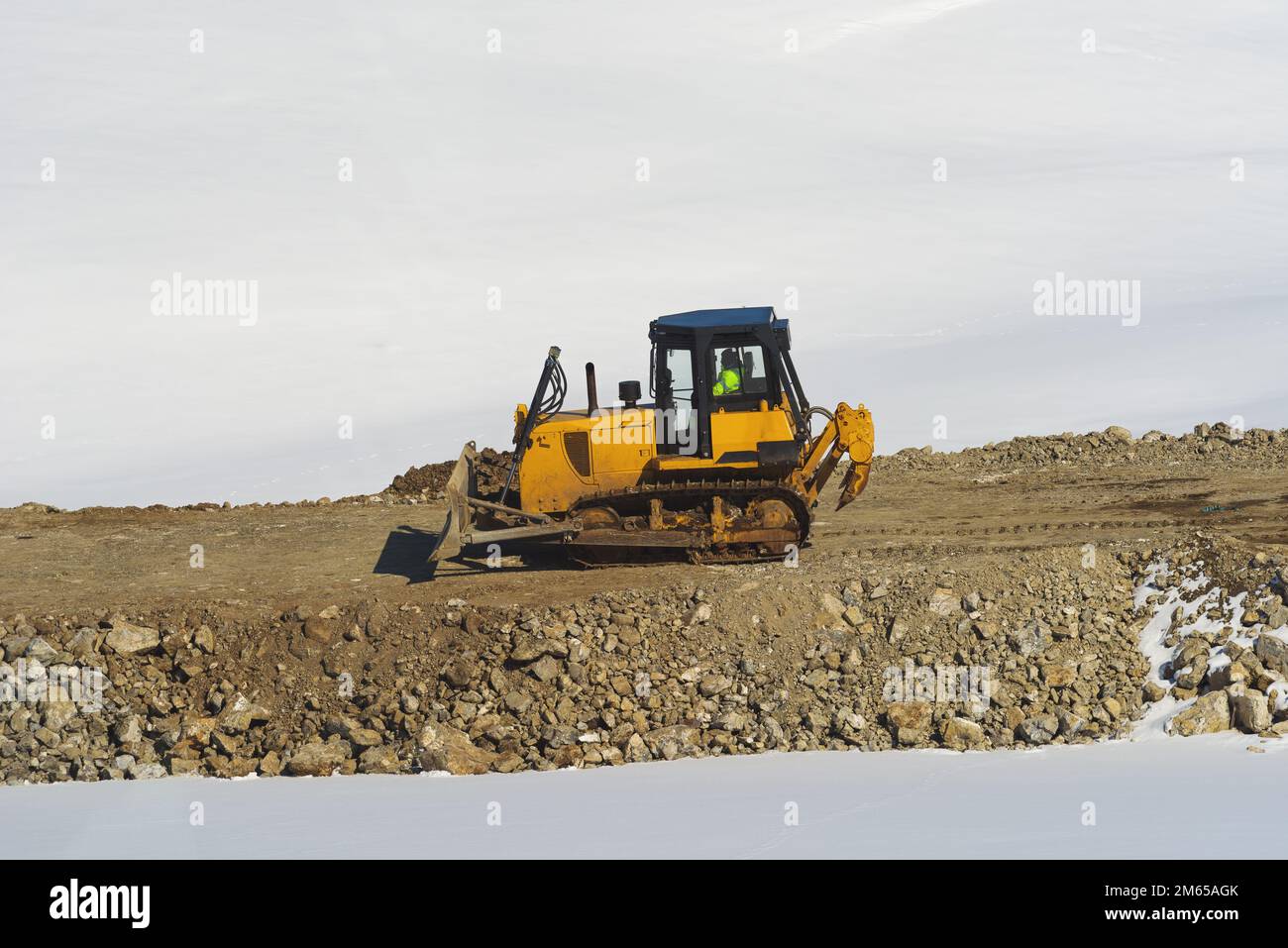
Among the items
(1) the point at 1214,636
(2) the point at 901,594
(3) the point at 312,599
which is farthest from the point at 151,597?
(1) the point at 1214,636

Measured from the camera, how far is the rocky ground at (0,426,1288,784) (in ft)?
44.0

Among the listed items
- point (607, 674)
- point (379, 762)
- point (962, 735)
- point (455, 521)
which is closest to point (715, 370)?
point (455, 521)

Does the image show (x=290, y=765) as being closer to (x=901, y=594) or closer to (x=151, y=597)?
(x=151, y=597)

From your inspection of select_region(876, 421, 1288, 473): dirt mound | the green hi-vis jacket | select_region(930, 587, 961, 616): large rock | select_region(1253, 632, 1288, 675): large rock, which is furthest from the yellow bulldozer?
select_region(876, 421, 1288, 473): dirt mound

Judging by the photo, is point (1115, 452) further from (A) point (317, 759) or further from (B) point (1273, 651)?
(A) point (317, 759)

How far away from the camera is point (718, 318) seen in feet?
55.0

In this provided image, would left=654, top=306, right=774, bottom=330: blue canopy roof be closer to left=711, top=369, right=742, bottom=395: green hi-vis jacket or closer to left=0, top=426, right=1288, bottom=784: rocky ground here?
left=711, top=369, right=742, bottom=395: green hi-vis jacket

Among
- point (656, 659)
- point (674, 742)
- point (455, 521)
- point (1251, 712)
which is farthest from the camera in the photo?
point (455, 521)

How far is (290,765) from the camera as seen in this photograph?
13422 mm

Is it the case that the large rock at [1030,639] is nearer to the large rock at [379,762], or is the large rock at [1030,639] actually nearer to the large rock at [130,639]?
the large rock at [379,762]

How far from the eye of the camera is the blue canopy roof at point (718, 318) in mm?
16609

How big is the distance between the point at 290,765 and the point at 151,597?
4.02m

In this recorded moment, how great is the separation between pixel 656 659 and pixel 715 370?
3.83 metres

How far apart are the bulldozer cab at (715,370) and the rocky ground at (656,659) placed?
165 cm
